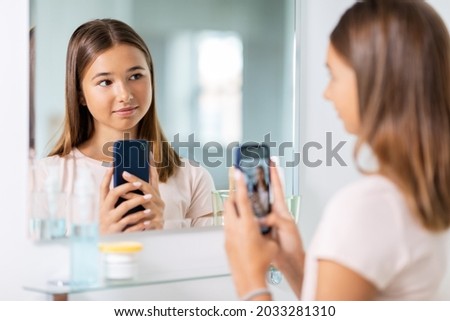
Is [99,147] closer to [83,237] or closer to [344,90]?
[83,237]

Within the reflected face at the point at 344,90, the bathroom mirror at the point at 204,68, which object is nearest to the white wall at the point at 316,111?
the bathroom mirror at the point at 204,68

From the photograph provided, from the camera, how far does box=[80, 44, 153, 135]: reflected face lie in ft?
4.62

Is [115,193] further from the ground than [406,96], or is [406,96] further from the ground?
[406,96]

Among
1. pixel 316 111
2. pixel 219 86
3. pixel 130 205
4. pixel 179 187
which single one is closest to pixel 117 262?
pixel 130 205

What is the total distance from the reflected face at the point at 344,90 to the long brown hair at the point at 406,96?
0.07 ft

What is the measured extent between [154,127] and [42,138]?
0.25 m

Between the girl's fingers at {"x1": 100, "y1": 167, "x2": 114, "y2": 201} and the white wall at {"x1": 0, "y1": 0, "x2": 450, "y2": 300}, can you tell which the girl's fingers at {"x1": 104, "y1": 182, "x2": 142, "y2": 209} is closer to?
the girl's fingers at {"x1": 100, "y1": 167, "x2": 114, "y2": 201}

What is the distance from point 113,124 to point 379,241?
2.20ft

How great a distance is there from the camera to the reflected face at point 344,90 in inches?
42.0

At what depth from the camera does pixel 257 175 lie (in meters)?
1.33

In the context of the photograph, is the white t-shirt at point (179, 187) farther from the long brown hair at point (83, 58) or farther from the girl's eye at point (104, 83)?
the girl's eye at point (104, 83)
